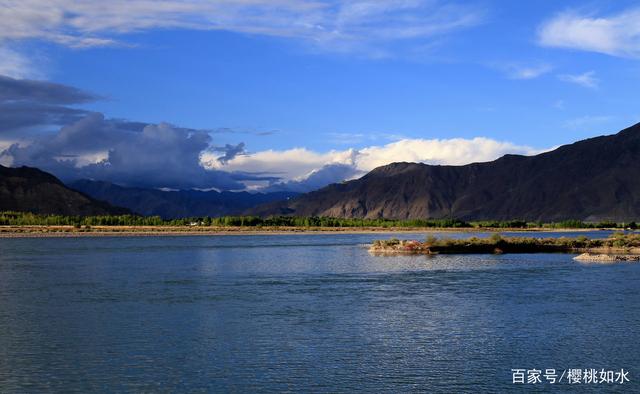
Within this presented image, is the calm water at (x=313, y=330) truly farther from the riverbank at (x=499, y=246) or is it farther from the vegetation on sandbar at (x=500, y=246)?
the vegetation on sandbar at (x=500, y=246)

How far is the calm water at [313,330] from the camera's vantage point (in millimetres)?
26234

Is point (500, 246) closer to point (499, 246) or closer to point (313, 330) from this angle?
point (499, 246)

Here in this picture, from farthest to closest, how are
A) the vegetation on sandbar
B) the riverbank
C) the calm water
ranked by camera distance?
the vegetation on sandbar, the riverbank, the calm water

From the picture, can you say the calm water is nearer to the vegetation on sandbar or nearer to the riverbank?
the riverbank

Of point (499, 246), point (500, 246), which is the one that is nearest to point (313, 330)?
point (499, 246)

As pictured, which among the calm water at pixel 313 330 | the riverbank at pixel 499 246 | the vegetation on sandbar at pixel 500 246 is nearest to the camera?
the calm water at pixel 313 330

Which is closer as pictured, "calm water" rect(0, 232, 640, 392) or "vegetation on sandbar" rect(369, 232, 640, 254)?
"calm water" rect(0, 232, 640, 392)

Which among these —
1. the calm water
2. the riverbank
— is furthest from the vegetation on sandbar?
the calm water

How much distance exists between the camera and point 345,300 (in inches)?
1834

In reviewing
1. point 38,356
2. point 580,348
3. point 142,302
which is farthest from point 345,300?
point 38,356

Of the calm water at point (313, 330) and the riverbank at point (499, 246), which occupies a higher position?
the riverbank at point (499, 246)

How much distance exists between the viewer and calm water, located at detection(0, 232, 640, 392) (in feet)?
86.1

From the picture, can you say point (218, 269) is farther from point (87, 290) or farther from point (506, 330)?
point (506, 330)

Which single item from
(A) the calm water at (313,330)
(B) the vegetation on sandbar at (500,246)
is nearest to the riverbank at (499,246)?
(B) the vegetation on sandbar at (500,246)
